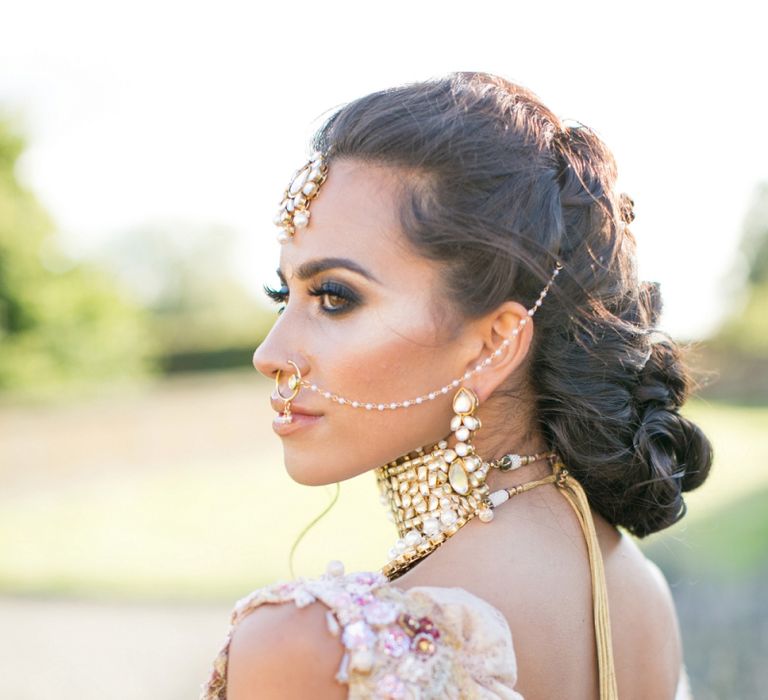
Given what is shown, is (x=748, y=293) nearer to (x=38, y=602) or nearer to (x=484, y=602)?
(x=38, y=602)

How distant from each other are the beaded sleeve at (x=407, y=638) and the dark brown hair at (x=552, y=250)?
58 cm

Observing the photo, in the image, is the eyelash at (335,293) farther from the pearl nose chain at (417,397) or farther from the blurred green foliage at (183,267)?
the blurred green foliage at (183,267)

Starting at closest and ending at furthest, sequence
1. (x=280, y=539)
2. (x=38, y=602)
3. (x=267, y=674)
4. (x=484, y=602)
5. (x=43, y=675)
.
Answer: (x=267, y=674) < (x=484, y=602) < (x=43, y=675) < (x=38, y=602) < (x=280, y=539)

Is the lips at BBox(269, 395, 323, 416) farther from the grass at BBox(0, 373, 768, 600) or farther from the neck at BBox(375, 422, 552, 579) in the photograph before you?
the grass at BBox(0, 373, 768, 600)

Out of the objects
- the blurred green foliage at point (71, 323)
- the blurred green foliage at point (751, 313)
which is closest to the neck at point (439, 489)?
the blurred green foliage at point (71, 323)

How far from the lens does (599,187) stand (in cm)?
207

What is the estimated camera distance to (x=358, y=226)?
1.93 metres

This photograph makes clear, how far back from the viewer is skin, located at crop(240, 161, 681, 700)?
176 centimetres

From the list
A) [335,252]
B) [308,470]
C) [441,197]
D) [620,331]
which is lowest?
[308,470]

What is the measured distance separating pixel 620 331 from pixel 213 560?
8.76 meters

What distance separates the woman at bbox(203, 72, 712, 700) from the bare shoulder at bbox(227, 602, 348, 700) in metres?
0.14

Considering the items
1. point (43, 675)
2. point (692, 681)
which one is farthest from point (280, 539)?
point (692, 681)

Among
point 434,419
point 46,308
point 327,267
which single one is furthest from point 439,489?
point 46,308

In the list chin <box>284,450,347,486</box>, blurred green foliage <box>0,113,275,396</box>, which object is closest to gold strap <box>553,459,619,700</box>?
chin <box>284,450,347,486</box>
